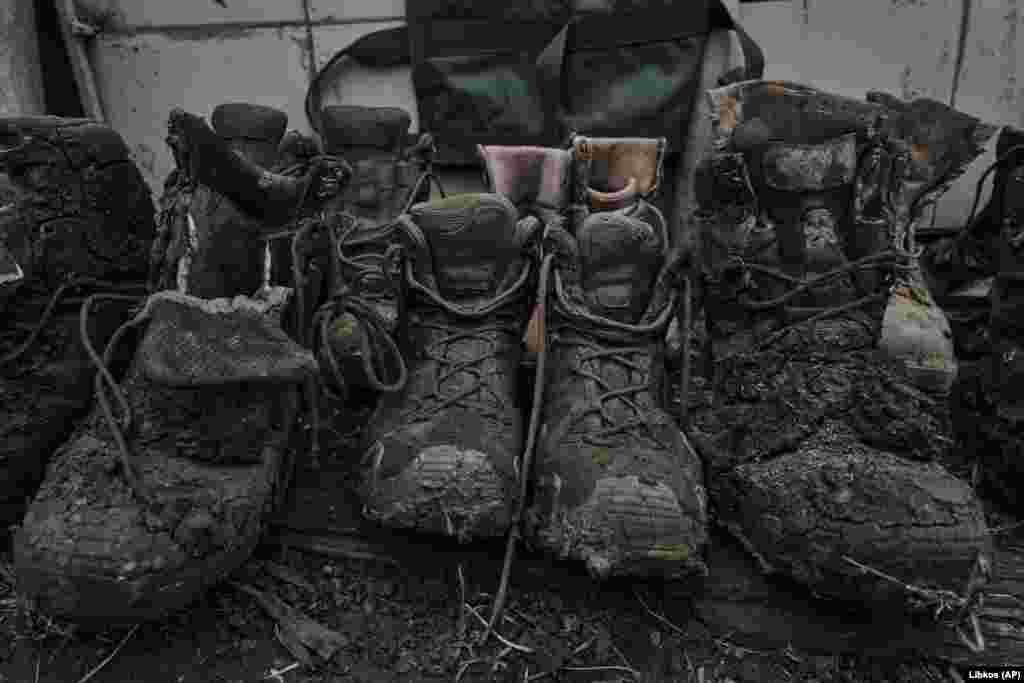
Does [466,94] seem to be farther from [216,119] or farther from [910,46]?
[910,46]

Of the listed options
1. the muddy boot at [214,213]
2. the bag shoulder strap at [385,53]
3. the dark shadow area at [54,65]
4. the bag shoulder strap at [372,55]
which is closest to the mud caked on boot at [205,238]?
the muddy boot at [214,213]

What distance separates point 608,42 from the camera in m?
1.98

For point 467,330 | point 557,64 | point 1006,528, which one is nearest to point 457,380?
point 467,330

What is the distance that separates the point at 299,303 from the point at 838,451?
31.6 inches

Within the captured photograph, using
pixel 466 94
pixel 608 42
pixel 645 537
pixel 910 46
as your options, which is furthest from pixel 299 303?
pixel 910 46

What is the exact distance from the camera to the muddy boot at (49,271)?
3.28 feet

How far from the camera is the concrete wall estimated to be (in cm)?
199

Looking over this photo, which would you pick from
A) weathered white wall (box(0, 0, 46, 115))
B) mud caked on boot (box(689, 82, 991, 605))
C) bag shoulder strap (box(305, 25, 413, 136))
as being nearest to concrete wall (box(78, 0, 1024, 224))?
bag shoulder strap (box(305, 25, 413, 136))

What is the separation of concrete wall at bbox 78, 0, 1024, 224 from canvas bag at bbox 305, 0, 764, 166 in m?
0.14

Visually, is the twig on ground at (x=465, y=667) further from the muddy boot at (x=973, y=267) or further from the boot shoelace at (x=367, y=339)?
Result: the muddy boot at (x=973, y=267)

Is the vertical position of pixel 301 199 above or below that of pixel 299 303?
above

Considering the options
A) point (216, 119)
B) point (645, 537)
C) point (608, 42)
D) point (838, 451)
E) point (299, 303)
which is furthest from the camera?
point (608, 42)

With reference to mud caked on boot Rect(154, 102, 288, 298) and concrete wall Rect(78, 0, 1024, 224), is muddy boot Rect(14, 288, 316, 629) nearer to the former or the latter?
mud caked on boot Rect(154, 102, 288, 298)

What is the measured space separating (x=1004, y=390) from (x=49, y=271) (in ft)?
5.07
